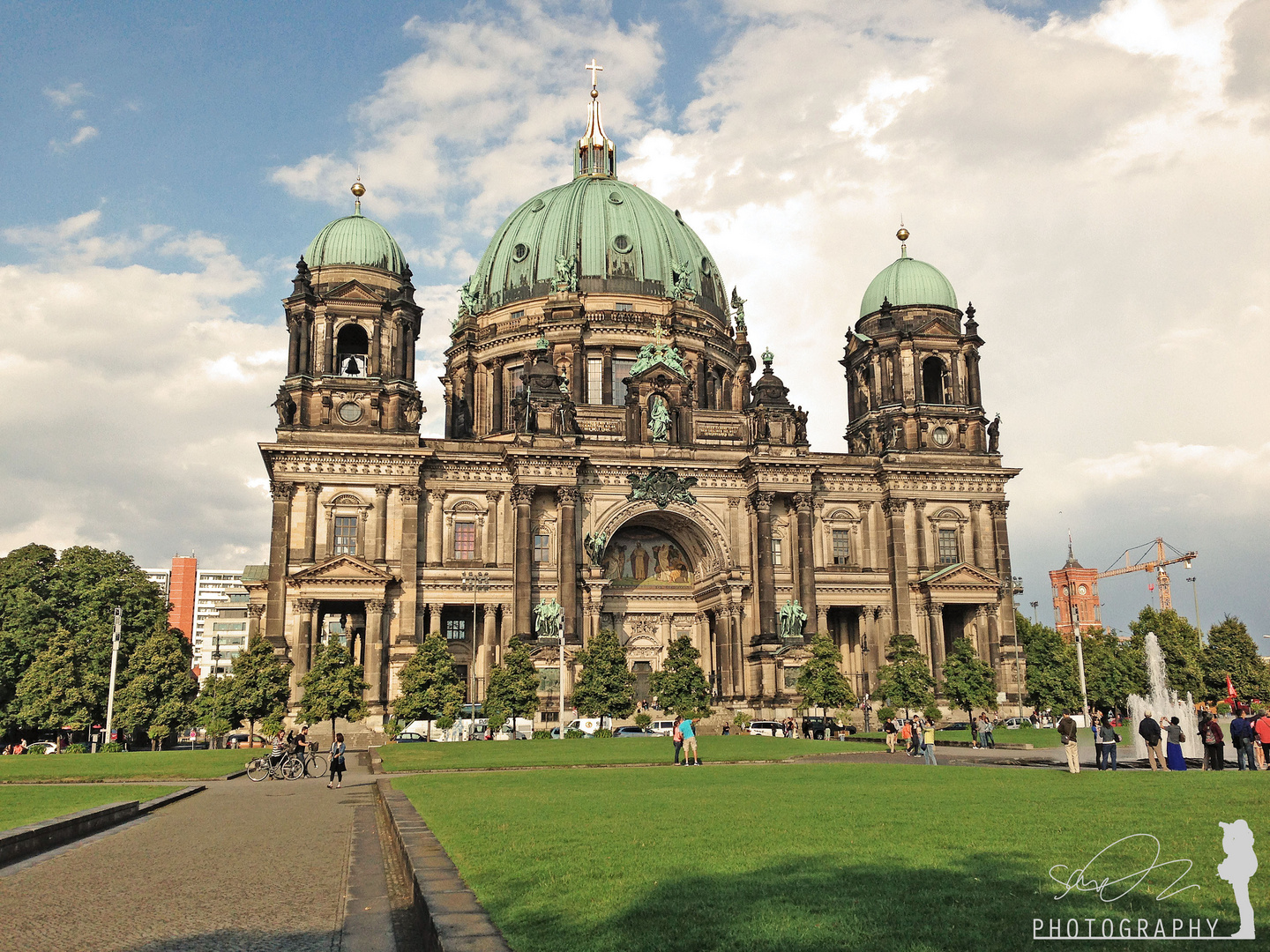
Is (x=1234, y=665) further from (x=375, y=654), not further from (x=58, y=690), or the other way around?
(x=58, y=690)

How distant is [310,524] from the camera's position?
6719cm

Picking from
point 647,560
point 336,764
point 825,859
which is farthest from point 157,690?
point 825,859

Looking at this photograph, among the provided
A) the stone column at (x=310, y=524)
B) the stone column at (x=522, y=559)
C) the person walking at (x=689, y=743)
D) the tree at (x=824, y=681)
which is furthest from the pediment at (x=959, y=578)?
the person walking at (x=689, y=743)

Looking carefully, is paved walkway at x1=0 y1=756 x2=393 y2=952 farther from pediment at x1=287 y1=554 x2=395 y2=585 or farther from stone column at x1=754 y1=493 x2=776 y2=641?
stone column at x1=754 y1=493 x2=776 y2=641

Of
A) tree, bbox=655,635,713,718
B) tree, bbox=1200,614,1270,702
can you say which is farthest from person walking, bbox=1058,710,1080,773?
tree, bbox=1200,614,1270,702

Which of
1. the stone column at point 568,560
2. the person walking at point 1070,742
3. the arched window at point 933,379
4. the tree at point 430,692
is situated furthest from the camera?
the arched window at point 933,379

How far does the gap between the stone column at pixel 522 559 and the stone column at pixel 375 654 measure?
8215mm

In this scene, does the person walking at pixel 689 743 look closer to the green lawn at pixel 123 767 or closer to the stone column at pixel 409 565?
the green lawn at pixel 123 767

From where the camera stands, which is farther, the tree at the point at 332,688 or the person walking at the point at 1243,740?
the tree at the point at 332,688

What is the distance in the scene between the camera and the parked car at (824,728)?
6019 centimetres

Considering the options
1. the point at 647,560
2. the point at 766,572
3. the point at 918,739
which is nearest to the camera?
the point at 918,739

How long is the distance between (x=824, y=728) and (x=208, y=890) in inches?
1984

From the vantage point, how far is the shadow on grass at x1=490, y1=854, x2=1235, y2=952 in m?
8.81

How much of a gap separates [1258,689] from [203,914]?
94.9 m
